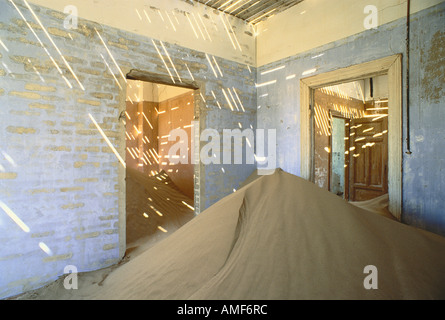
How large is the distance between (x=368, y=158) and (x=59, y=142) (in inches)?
228

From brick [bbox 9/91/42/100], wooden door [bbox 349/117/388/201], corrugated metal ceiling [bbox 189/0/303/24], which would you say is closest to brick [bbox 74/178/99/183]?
brick [bbox 9/91/42/100]

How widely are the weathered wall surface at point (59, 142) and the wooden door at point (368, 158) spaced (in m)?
4.73

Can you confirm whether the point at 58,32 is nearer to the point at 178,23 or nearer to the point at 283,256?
the point at 178,23

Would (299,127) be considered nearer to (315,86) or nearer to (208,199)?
(315,86)

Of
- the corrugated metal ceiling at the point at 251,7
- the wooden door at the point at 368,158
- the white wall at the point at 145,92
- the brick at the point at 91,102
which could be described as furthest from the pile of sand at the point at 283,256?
the white wall at the point at 145,92

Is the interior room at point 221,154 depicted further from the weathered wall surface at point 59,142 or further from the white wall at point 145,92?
the white wall at point 145,92

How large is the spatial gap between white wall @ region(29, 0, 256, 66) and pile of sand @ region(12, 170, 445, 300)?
2730 millimetres

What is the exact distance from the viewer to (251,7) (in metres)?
4.62

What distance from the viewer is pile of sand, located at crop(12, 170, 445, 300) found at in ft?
5.70

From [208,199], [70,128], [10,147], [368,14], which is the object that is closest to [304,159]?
[208,199]

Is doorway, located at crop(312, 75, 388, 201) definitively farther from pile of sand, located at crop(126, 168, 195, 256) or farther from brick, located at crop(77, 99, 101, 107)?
brick, located at crop(77, 99, 101, 107)

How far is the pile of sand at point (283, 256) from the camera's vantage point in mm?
1736

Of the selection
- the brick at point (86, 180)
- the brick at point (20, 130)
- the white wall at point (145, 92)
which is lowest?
the brick at point (86, 180)
